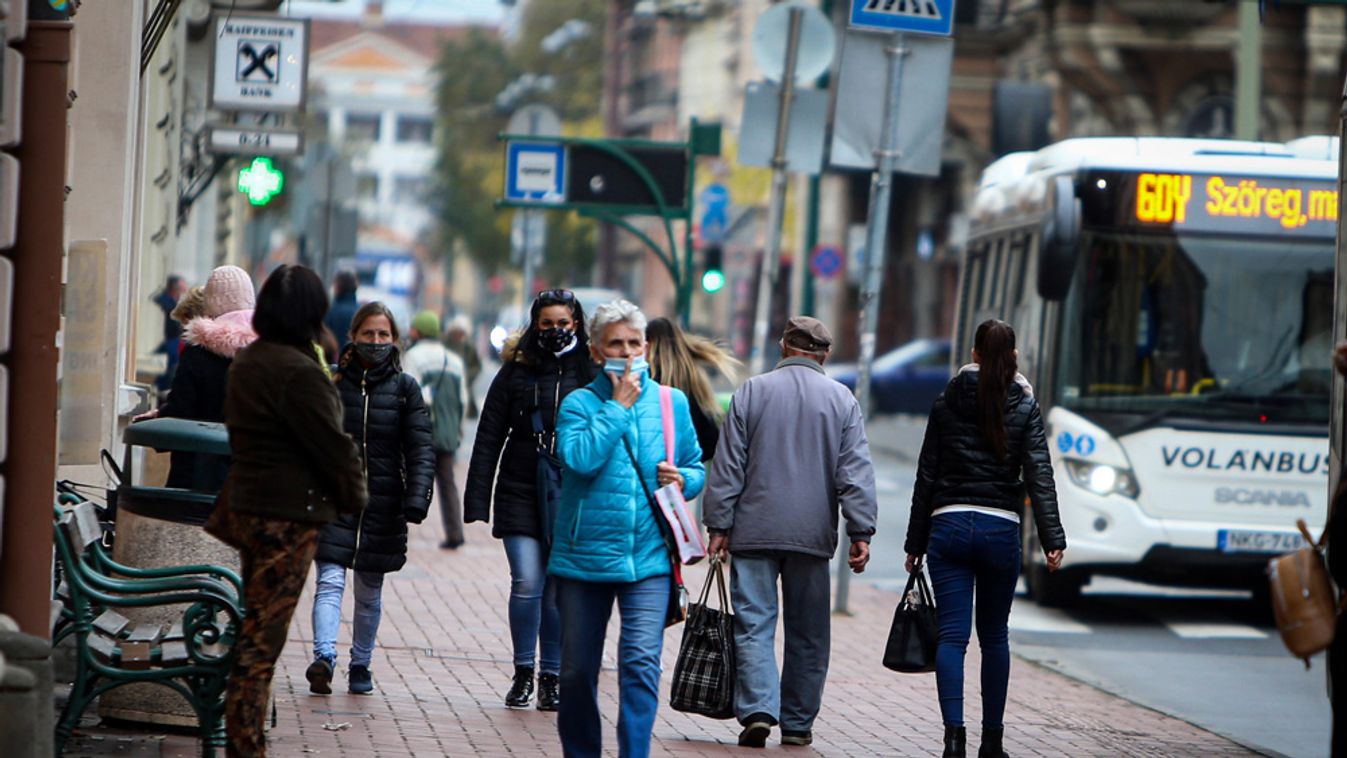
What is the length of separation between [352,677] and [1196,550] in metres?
6.68

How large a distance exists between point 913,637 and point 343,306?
11.5m

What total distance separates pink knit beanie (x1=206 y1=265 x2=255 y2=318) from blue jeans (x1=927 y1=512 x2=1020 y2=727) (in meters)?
2.76

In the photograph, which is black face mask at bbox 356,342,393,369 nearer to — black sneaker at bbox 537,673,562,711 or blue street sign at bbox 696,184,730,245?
black sneaker at bbox 537,673,562,711

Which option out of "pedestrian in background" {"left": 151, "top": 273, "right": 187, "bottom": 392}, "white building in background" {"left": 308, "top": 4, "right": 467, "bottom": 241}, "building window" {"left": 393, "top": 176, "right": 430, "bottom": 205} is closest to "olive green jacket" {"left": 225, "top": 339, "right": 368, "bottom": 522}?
"pedestrian in background" {"left": 151, "top": 273, "right": 187, "bottom": 392}

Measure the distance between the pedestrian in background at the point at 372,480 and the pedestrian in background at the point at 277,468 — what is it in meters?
2.49

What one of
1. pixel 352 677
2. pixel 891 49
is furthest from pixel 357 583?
pixel 891 49

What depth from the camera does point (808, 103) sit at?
17.3 meters

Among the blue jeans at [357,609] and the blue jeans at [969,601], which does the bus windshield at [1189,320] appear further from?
the blue jeans at [357,609]

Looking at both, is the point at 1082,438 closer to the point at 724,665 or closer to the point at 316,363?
the point at 724,665

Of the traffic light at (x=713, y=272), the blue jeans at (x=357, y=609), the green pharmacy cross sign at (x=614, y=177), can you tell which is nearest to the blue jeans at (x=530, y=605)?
the blue jeans at (x=357, y=609)

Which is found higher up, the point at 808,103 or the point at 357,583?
the point at 808,103

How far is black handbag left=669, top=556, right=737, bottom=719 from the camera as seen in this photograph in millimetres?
8727

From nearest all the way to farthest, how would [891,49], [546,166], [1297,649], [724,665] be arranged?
[1297,649], [724,665], [891,49], [546,166]

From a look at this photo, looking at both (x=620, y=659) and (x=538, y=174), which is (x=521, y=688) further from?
(x=538, y=174)
